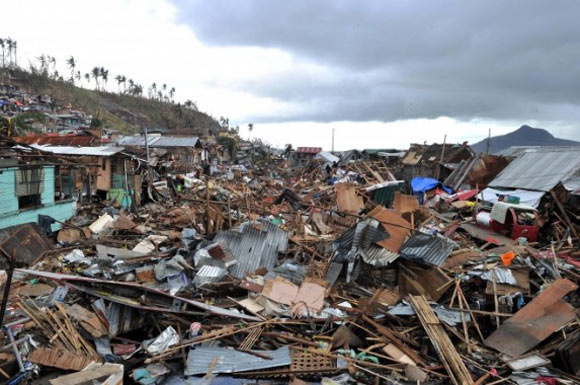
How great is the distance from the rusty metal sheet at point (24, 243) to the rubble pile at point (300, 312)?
0.06 m

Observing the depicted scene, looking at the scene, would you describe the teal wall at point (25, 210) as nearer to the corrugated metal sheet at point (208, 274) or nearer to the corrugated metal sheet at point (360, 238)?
the corrugated metal sheet at point (208, 274)

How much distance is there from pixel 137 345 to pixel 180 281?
5.75ft

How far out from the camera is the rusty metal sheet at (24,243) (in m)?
10.1

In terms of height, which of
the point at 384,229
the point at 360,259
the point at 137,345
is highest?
the point at 384,229

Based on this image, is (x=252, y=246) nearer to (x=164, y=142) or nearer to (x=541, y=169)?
(x=541, y=169)

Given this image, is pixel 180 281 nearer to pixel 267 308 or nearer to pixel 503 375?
pixel 267 308

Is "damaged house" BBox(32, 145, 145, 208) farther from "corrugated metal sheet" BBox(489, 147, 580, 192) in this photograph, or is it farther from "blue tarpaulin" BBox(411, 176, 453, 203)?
"corrugated metal sheet" BBox(489, 147, 580, 192)

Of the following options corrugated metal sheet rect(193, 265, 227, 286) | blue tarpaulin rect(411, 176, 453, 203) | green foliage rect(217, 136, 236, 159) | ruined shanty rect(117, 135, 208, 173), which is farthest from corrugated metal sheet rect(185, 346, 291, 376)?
green foliage rect(217, 136, 236, 159)

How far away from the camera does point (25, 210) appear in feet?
40.8

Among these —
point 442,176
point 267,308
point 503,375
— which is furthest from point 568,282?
point 442,176

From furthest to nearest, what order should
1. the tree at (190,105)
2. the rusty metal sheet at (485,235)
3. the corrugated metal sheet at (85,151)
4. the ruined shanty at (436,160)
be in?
the tree at (190,105), the ruined shanty at (436,160), the corrugated metal sheet at (85,151), the rusty metal sheet at (485,235)

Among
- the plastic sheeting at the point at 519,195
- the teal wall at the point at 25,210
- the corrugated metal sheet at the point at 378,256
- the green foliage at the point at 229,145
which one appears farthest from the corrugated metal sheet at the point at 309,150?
the corrugated metal sheet at the point at 378,256

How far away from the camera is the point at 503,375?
5250 millimetres

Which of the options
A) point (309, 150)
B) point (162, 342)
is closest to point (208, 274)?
point (162, 342)
